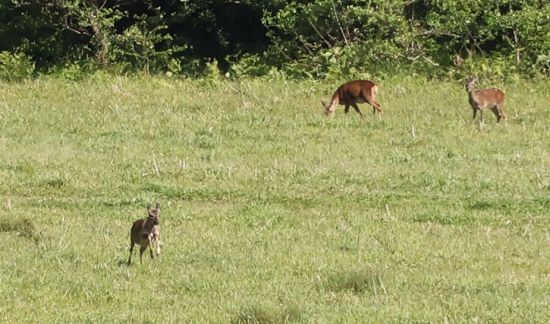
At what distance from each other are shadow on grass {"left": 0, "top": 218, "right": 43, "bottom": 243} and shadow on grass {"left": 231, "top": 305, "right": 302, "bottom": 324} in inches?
135

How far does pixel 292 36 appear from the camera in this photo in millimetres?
28094

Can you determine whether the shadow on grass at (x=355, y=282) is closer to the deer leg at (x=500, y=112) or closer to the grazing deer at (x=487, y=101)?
the grazing deer at (x=487, y=101)

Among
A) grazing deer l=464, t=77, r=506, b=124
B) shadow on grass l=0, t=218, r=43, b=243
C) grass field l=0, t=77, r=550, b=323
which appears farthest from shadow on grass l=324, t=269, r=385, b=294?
grazing deer l=464, t=77, r=506, b=124

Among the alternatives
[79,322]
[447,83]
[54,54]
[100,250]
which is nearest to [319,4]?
[447,83]

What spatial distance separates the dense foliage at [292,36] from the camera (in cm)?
2552

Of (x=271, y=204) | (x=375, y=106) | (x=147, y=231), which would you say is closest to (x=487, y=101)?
(x=375, y=106)

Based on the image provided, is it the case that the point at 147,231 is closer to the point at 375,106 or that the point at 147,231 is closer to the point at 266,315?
the point at 266,315

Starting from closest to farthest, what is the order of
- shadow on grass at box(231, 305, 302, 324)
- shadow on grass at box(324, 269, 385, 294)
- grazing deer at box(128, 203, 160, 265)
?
shadow on grass at box(231, 305, 302, 324), shadow on grass at box(324, 269, 385, 294), grazing deer at box(128, 203, 160, 265)

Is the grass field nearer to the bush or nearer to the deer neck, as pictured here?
the deer neck

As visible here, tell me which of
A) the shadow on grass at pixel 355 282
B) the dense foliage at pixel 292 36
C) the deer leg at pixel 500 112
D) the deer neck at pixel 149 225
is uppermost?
the deer neck at pixel 149 225

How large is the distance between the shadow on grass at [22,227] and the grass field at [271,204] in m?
0.02

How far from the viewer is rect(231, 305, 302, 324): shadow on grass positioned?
8.41 meters

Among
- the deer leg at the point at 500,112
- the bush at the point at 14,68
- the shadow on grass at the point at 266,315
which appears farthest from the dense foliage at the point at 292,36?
the shadow on grass at the point at 266,315

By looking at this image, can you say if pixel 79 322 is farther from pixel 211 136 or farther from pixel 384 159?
pixel 211 136
